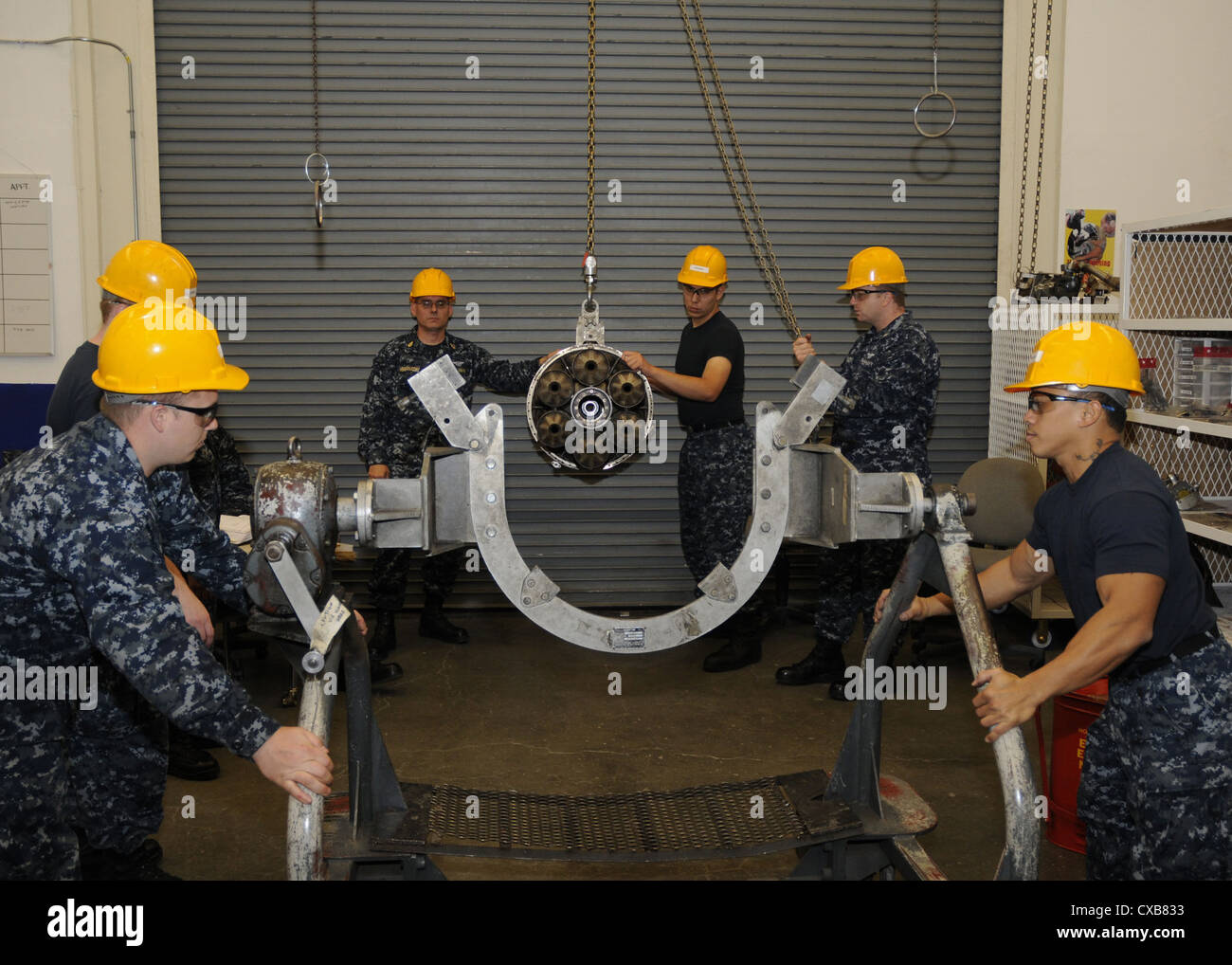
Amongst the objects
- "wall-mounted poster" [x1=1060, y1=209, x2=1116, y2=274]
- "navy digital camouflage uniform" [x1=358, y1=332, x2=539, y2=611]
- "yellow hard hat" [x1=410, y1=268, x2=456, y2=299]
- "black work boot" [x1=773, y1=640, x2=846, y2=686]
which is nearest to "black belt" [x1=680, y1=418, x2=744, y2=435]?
"navy digital camouflage uniform" [x1=358, y1=332, x2=539, y2=611]

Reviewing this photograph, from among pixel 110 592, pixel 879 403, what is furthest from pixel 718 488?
pixel 110 592

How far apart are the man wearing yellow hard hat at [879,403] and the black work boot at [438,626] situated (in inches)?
75.6

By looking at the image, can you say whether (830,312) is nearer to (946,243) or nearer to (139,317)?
(946,243)

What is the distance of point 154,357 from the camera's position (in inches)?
87.7

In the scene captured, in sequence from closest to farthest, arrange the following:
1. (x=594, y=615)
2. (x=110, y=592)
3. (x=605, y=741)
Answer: (x=110, y=592) < (x=594, y=615) < (x=605, y=741)

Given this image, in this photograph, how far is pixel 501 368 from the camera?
5.31 m

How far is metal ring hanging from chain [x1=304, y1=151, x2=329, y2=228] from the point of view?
546cm

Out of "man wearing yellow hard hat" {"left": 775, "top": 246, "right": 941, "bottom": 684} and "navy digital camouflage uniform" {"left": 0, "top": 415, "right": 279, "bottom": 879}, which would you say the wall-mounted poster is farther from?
"navy digital camouflage uniform" {"left": 0, "top": 415, "right": 279, "bottom": 879}

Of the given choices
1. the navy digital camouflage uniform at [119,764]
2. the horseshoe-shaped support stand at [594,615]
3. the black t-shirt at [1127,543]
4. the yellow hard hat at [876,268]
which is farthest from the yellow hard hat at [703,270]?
the navy digital camouflage uniform at [119,764]

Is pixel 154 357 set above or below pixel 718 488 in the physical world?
above

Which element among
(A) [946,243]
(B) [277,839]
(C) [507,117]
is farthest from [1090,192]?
(B) [277,839]

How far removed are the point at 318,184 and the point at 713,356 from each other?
2.28 metres

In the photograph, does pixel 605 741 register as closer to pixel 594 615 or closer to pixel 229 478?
pixel 594 615

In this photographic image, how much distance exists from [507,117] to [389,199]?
77cm
